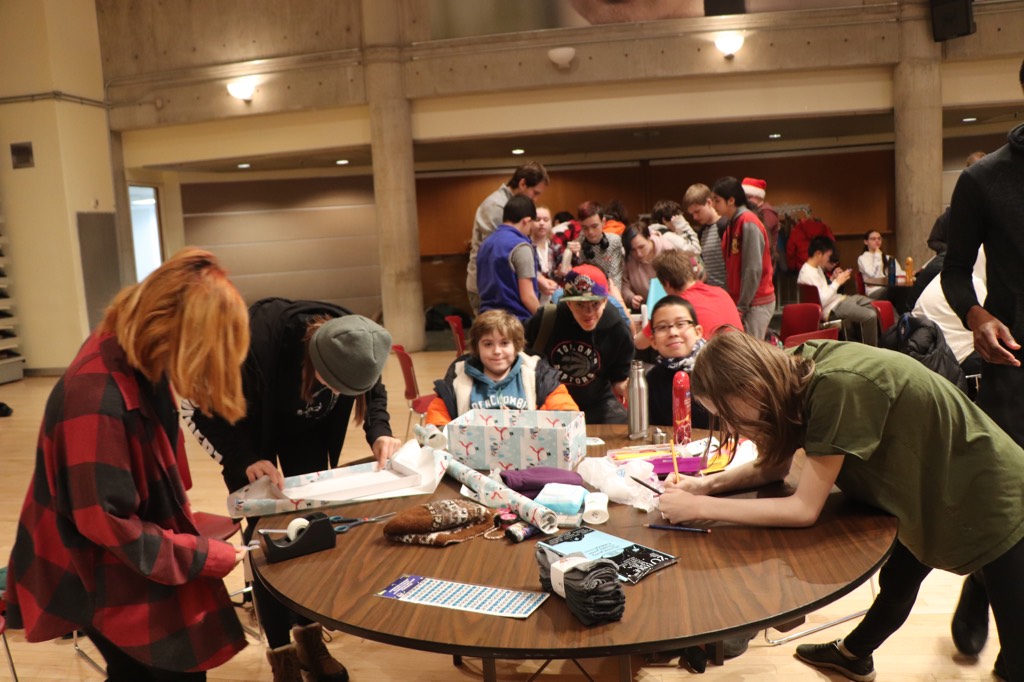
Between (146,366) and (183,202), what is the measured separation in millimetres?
13412

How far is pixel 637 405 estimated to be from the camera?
2.89 metres

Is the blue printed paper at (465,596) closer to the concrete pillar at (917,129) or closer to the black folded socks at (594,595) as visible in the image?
the black folded socks at (594,595)

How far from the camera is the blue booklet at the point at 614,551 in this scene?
1758mm

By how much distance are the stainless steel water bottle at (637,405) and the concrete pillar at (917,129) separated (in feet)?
25.8

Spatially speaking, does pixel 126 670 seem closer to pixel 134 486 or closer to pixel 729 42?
pixel 134 486

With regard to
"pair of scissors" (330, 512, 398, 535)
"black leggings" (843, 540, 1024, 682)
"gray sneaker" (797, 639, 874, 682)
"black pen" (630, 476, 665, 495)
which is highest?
"black pen" (630, 476, 665, 495)

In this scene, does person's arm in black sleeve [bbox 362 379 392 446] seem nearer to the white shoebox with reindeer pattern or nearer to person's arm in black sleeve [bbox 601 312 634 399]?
the white shoebox with reindeer pattern

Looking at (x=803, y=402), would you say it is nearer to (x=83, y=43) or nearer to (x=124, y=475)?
(x=124, y=475)

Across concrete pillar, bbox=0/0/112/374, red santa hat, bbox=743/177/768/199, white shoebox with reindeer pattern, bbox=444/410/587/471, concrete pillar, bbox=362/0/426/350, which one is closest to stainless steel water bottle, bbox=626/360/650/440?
white shoebox with reindeer pattern, bbox=444/410/587/471

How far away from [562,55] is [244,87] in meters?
3.97

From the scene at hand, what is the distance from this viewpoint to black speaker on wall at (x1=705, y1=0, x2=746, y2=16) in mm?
9516

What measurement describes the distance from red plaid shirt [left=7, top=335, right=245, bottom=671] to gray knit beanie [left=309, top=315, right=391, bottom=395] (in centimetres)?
62

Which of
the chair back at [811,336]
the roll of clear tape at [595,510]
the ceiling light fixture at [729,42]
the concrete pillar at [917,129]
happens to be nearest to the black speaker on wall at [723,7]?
the ceiling light fixture at [729,42]

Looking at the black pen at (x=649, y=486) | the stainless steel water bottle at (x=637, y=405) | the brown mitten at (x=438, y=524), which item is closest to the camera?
the brown mitten at (x=438, y=524)
